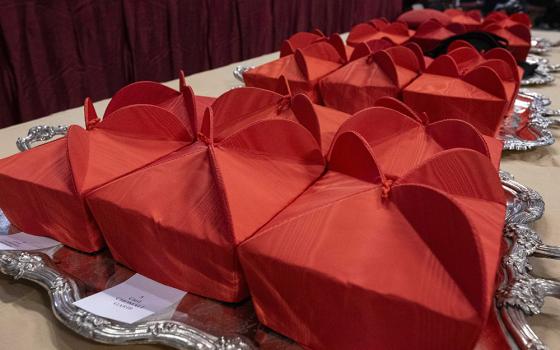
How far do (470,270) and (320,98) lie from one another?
63 centimetres

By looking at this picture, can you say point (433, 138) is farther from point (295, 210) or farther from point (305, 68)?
point (305, 68)

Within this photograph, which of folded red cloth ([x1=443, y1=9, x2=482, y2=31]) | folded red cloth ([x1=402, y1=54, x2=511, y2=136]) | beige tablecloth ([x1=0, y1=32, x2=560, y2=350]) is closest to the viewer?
beige tablecloth ([x1=0, y1=32, x2=560, y2=350])

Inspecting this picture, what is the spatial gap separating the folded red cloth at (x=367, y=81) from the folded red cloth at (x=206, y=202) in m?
0.38

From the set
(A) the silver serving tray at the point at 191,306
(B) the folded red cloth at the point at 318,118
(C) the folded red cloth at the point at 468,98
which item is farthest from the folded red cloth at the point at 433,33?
(A) the silver serving tray at the point at 191,306

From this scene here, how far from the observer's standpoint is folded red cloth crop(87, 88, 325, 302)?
1.31 feet

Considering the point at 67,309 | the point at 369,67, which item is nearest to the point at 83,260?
the point at 67,309

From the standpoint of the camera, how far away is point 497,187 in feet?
1.34

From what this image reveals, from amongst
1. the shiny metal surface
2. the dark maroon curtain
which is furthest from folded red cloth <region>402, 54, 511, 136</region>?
the dark maroon curtain

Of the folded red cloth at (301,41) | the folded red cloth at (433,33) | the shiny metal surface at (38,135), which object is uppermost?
the folded red cloth at (301,41)

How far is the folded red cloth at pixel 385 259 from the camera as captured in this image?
314 mm

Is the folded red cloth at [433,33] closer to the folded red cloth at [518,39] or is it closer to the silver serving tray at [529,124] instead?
the folded red cloth at [518,39]

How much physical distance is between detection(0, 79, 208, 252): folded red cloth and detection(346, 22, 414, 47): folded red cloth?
892mm

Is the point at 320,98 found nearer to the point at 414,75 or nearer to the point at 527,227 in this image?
the point at 414,75

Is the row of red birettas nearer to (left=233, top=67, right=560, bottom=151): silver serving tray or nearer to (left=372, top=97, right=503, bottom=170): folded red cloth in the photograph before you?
(left=372, top=97, right=503, bottom=170): folded red cloth
